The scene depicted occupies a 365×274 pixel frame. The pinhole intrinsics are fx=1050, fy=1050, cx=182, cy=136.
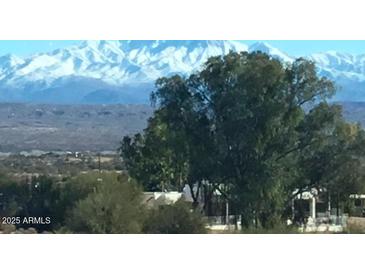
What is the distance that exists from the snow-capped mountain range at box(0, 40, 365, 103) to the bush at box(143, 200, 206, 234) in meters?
1.48

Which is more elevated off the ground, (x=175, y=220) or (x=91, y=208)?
(x=91, y=208)

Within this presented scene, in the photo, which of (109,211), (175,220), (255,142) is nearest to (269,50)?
(255,142)

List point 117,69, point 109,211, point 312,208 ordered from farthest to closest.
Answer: point 117,69 → point 312,208 → point 109,211

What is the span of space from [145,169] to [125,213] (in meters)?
0.73

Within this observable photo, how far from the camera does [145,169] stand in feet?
45.2

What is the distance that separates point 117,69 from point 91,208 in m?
2.02

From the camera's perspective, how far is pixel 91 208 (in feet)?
44.2

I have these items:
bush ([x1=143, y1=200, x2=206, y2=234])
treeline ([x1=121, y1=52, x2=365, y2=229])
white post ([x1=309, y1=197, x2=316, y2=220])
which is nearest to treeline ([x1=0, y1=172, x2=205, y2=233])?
bush ([x1=143, y1=200, x2=206, y2=234])

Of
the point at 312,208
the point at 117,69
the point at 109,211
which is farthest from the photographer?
the point at 117,69

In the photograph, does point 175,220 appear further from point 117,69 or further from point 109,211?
point 117,69

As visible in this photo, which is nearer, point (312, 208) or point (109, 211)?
point (109, 211)

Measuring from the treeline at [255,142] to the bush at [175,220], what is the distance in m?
A: 0.32
